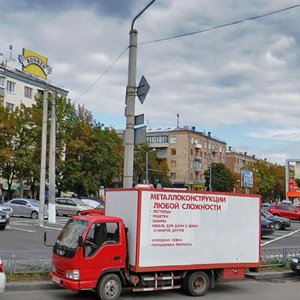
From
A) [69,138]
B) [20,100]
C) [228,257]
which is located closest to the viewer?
[228,257]

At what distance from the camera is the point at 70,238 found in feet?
34.5

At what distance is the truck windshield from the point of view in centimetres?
1022

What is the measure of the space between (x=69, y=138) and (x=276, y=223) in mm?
28058

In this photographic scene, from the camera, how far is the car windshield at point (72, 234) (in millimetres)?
10312

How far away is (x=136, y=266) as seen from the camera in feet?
34.4

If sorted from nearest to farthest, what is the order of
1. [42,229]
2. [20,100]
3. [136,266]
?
1. [136,266]
2. [42,229]
3. [20,100]

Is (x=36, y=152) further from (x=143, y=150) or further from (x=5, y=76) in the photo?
(x=143, y=150)

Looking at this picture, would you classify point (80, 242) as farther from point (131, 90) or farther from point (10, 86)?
point (10, 86)

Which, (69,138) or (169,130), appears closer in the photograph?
(69,138)

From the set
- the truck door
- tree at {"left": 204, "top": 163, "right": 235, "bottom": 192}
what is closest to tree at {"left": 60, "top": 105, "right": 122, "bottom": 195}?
tree at {"left": 204, "top": 163, "right": 235, "bottom": 192}

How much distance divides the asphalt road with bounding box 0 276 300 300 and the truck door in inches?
38.1

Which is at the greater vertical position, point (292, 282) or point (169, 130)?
point (169, 130)

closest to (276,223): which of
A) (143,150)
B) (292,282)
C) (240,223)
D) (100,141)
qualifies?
(292,282)

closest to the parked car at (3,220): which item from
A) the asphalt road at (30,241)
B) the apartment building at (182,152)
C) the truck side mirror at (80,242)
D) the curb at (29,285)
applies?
the asphalt road at (30,241)
